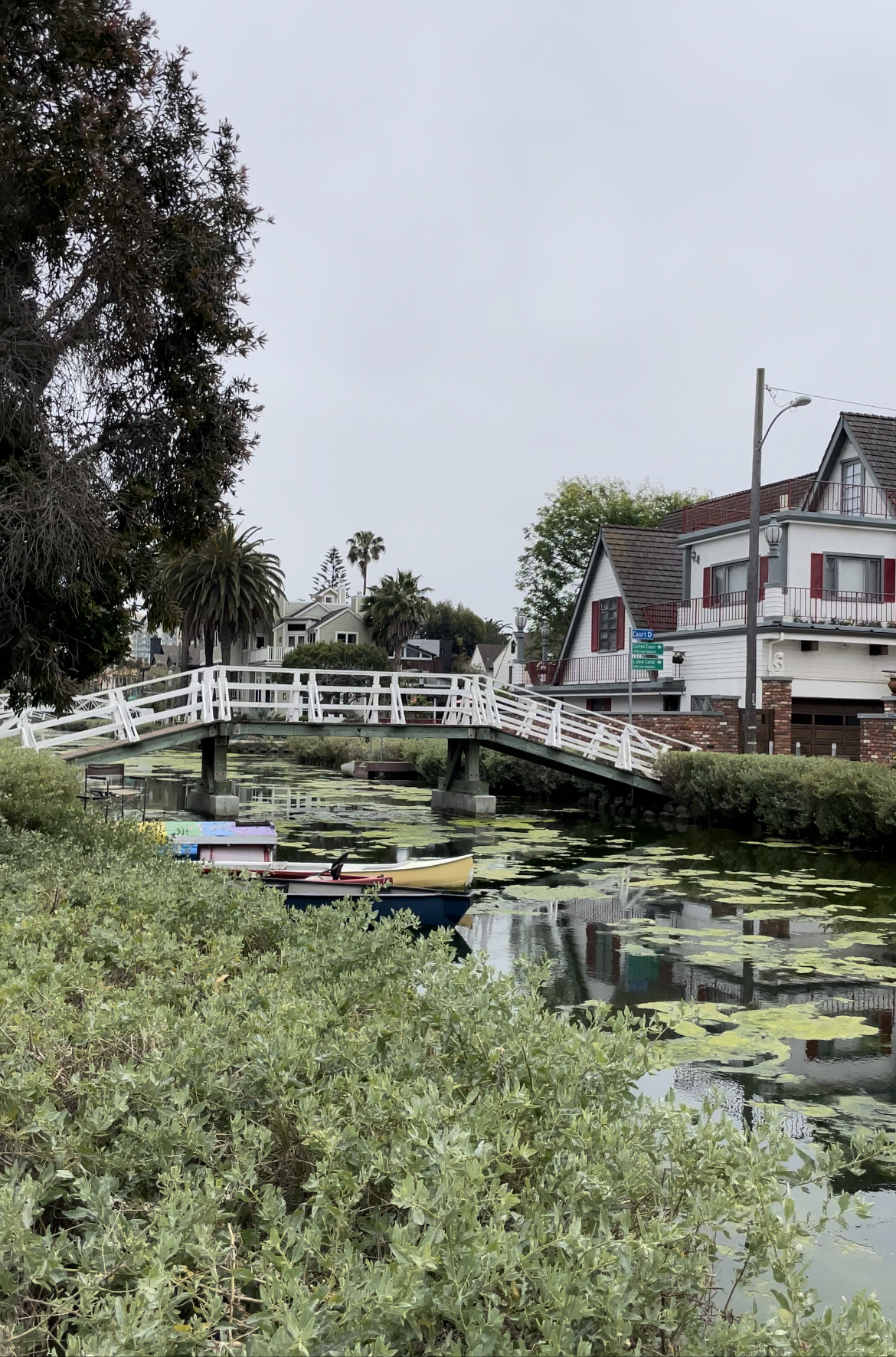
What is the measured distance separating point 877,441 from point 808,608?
6.53m

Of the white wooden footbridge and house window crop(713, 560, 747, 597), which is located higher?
house window crop(713, 560, 747, 597)

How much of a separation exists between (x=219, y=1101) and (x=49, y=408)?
10202 millimetres

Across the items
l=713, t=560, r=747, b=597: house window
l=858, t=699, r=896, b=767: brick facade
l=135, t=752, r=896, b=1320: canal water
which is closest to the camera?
l=135, t=752, r=896, b=1320: canal water

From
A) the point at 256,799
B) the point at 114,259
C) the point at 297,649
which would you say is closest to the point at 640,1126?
the point at 114,259

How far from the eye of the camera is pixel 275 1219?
3.31 m

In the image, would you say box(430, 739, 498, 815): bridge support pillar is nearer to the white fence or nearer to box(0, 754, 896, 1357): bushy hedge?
the white fence

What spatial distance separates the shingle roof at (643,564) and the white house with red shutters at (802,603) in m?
0.19

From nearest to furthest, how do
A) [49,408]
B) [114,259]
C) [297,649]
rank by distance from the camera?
[114,259] → [49,408] → [297,649]

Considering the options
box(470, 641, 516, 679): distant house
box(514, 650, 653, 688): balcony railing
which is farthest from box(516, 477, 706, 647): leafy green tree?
box(470, 641, 516, 679): distant house

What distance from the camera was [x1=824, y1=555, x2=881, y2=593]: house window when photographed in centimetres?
3475

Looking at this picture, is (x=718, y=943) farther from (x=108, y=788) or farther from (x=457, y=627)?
(x=457, y=627)

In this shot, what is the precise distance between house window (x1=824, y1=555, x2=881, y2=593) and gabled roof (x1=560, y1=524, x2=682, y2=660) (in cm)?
741

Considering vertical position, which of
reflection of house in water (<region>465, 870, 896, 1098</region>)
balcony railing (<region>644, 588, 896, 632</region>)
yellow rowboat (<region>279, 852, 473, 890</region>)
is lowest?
reflection of house in water (<region>465, 870, 896, 1098</region>)

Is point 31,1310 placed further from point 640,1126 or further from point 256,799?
point 256,799
